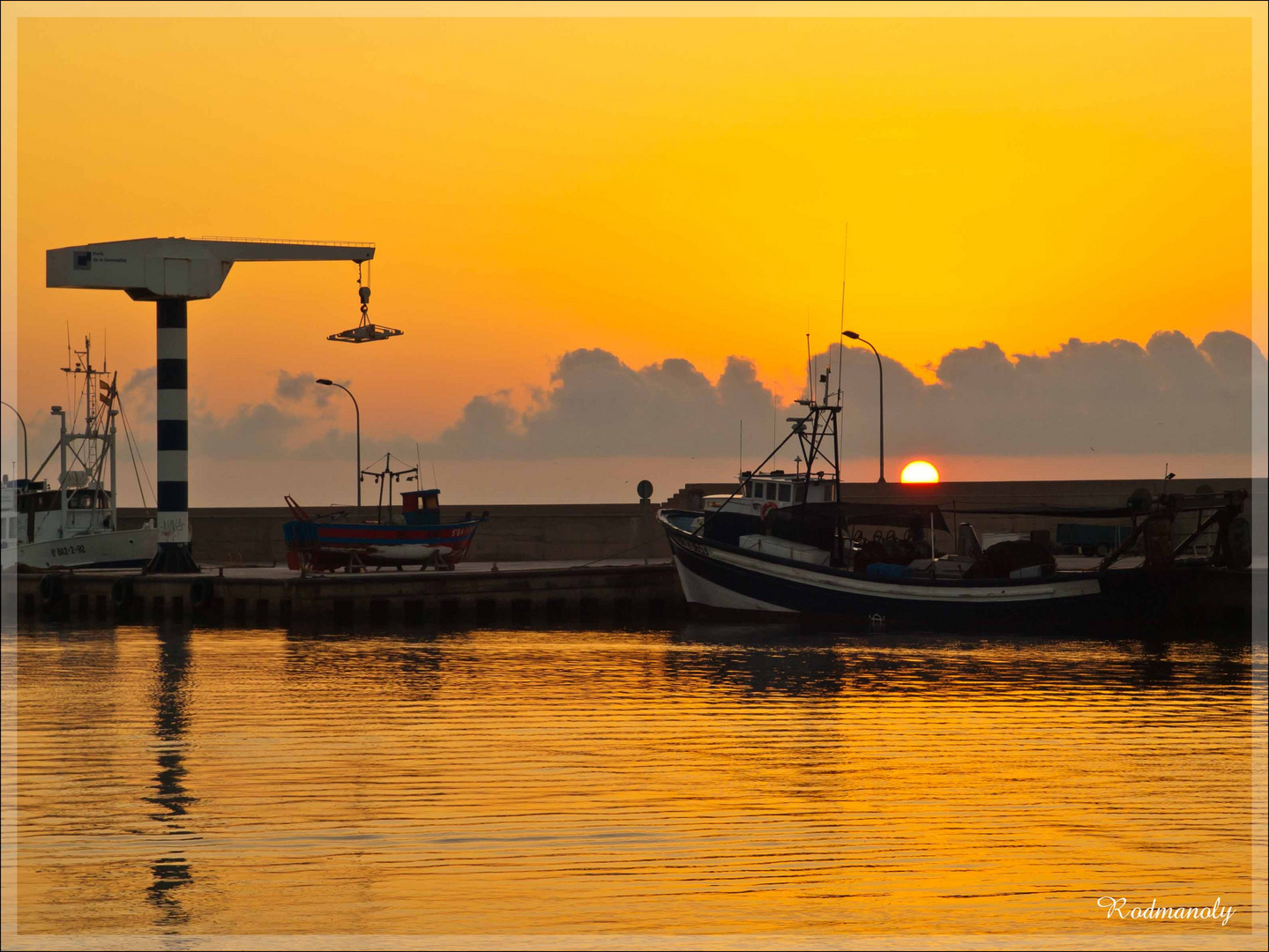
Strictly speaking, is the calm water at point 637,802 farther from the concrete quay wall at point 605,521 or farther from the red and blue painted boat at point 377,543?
the concrete quay wall at point 605,521

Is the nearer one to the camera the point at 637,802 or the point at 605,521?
the point at 637,802

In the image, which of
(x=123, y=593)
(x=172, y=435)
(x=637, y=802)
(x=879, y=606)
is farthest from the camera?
(x=172, y=435)

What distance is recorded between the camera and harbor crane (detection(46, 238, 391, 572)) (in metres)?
51.2

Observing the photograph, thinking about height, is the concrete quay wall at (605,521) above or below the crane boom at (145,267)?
below

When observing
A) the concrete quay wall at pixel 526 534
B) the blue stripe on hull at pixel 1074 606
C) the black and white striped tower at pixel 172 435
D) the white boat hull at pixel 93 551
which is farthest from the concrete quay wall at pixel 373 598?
the concrete quay wall at pixel 526 534

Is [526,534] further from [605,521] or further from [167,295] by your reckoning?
[167,295]

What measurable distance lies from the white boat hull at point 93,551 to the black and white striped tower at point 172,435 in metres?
8.13

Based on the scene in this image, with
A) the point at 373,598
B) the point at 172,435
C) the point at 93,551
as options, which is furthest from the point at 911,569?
the point at 93,551

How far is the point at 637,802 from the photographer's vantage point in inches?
736

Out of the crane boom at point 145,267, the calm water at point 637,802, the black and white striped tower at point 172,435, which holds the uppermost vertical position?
the crane boom at point 145,267

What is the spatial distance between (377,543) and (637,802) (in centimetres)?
3631

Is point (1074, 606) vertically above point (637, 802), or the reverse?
point (1074, 606)

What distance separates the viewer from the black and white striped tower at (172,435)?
51531 mm

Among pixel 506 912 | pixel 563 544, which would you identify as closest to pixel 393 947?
pixel 506 912
